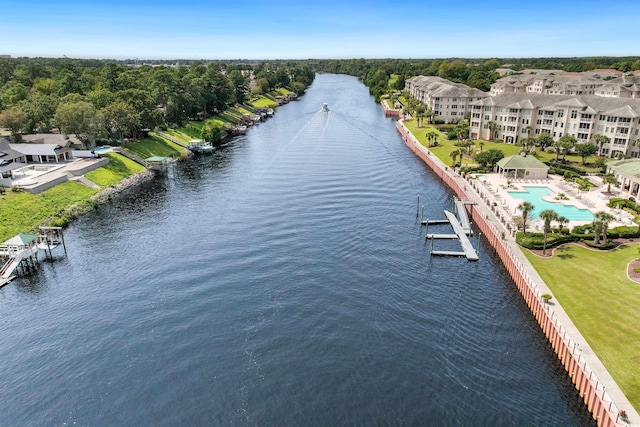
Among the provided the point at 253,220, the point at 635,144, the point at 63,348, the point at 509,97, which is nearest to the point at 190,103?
the point at 253,220

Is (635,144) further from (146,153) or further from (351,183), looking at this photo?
(146,153)

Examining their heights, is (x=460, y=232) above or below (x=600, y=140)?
below

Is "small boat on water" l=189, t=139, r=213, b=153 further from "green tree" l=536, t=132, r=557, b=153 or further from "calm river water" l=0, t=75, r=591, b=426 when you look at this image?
"green tree" l=536, t=132, r=557, b=153

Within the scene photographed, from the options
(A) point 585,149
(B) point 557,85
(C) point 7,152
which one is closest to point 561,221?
(A) point 585,149

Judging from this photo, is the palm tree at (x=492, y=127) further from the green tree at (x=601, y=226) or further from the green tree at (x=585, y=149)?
the green tree at (x=601, y=226)

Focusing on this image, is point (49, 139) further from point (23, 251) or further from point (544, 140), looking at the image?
point (544, 140)
